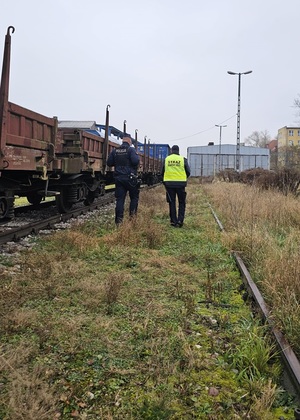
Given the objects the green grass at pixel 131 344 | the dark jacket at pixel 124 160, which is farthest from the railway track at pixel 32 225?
the dark jacket at pixel 124 160

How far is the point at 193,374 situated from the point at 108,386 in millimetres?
570

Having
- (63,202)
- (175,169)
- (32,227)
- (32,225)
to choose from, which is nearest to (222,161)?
(63,202)

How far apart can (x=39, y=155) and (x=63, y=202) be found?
303 cm

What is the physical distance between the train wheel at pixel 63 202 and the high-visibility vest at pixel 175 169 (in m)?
2.76

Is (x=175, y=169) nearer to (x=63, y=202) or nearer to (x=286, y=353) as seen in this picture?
(x=63, y=202)

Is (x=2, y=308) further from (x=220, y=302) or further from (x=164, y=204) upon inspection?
(x=164, y=204)

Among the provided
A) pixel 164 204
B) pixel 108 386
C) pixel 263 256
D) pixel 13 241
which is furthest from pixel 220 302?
pixel 164 204

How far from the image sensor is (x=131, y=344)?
9.59 ft

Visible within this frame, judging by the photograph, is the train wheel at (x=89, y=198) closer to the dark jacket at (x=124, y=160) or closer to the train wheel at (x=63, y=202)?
the train wheel at (x=63, y=202)

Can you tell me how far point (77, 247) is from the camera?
5820mm

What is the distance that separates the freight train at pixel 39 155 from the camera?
567 centimetres

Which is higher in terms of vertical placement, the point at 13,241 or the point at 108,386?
the point at 13,241

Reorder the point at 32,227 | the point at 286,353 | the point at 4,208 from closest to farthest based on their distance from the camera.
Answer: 1. the point at 286,353
2. the point at 4,208
3. the point at 32,227

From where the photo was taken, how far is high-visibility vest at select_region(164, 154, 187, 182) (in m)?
8.69
